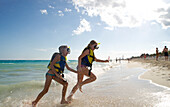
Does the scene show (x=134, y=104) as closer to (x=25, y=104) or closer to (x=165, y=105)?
(x=165, y=105)

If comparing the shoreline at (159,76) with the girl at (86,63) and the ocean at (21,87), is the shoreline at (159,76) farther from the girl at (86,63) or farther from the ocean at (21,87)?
the ocean at (21,87)

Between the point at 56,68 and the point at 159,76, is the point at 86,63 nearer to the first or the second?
the point at 56,68

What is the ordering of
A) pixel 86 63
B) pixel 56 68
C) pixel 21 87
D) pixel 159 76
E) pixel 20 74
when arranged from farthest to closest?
1. pixel 20 74
2. pixel 159 76
3. pixel 21 87
4. pixel 86 63
5. pixel 56 68

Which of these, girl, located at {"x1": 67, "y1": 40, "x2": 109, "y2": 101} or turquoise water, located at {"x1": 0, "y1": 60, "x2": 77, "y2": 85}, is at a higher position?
girl, located at {"x1": 67, "y1": 40, "x2": 109, "y2": 101}

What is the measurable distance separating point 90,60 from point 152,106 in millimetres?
2164

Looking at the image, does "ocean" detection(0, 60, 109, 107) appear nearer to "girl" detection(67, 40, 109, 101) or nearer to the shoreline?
"girl" detection(67, 40, 109, 101)

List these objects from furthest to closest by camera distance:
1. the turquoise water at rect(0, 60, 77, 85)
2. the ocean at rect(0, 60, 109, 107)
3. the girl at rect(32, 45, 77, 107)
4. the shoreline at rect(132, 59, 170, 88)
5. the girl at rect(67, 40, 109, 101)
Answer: the turquoise water at rect(0, 60, 77, 85) → the shoreline at rect(132, 59, 170, 88) → the ocean at rect(0, 60, 109, 107) → the girl at rect(67, 40, 109, 101) → the girl at rect(32, 45, 77, 107)

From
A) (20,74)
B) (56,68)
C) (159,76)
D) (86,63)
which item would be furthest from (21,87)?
(159,76)

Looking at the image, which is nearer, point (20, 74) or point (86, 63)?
point (86, 63)

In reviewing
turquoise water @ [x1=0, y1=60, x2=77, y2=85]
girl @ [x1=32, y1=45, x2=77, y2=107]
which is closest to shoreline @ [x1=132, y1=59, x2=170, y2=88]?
girl @ [x1=32, y1=45, x2=77, y2=107]

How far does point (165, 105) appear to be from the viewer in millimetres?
3133

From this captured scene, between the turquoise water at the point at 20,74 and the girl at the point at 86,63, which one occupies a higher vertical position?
the girl at the point at 86,63

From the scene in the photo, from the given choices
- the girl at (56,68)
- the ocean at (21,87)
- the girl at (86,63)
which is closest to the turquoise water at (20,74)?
the ocean at (21,87)

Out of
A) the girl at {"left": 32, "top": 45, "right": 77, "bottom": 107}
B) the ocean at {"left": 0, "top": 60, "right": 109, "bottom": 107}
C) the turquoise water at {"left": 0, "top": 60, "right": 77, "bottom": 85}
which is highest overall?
the girl at {"left": 32, "top": 45, "right": 77, "bottom": 107}
